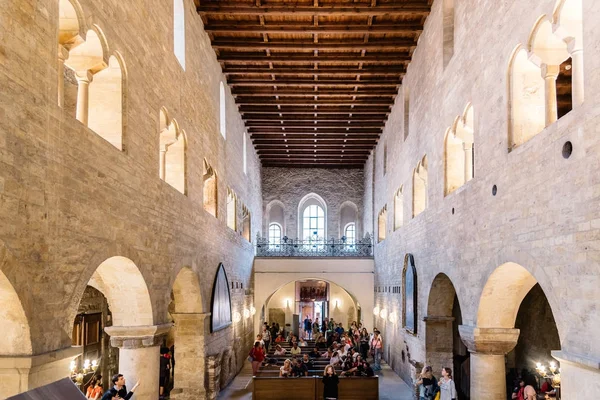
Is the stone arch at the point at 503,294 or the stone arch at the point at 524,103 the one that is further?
the stone arch at the point at 503,294

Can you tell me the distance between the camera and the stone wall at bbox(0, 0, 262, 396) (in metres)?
5.44

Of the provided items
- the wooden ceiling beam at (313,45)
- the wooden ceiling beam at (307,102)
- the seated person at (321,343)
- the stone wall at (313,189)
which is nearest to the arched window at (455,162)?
the wooden ceiling beam at (313,45)

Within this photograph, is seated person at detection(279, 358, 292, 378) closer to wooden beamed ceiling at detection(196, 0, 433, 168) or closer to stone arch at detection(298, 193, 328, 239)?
wooden beamed ceiling at detection(196, 0, 433, 168)

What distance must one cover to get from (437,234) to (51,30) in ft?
28.6

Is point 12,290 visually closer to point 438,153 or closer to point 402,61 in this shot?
point 438,153

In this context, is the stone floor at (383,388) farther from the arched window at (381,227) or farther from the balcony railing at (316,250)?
the balcony railing at (316,250)

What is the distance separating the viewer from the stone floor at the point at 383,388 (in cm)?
1554

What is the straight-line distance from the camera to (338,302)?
3484 centimetres

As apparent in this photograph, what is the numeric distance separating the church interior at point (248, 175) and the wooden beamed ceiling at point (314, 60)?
0.06m

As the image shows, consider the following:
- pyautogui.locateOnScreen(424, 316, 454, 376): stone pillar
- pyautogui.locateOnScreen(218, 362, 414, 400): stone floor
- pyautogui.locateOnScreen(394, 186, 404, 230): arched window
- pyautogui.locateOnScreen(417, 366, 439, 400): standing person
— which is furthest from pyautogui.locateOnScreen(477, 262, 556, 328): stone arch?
pyautogui.locateOnScreen(394, 186, 404, 230): arched window

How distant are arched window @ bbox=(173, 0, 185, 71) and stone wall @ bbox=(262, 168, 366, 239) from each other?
18192mm

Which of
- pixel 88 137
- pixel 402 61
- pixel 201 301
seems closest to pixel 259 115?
pixel 402 61

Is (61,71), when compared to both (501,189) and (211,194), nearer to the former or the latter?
(501,189)

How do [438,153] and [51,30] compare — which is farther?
[438,153]
